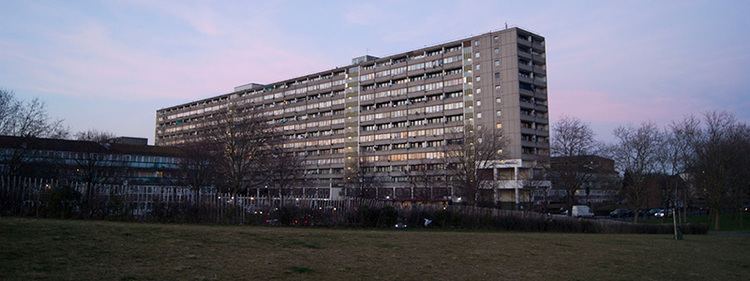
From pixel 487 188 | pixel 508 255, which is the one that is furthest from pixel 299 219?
pixel 487 188

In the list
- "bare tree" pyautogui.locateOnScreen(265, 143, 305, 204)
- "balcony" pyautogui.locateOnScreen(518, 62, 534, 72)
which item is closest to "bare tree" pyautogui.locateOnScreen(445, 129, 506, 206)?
"bare tree" pyautogui.locateOnScreen(265, 143, 305, 204)

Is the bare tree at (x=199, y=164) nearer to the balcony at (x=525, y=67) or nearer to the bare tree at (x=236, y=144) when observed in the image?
the bare tree at (x=236, y=144)

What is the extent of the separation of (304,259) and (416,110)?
11201 cm

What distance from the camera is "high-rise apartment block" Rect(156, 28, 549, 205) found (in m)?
107

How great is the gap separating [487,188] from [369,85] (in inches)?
2388

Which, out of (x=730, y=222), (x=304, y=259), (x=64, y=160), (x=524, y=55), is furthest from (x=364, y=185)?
(x=304, y=259)

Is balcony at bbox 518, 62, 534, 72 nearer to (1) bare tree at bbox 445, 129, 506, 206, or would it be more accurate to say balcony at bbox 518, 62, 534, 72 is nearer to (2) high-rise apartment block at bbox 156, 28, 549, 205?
(2) high-rise apartment block at bbox 156, 28, 549, 205

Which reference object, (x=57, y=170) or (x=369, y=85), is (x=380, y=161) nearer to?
(x=369, y=85)

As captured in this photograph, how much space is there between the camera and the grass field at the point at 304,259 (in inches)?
399

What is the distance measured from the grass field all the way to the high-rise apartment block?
210 feet

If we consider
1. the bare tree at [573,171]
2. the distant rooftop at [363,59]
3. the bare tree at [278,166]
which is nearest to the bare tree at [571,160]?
the bare tree at [573,171]

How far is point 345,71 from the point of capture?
138750mm

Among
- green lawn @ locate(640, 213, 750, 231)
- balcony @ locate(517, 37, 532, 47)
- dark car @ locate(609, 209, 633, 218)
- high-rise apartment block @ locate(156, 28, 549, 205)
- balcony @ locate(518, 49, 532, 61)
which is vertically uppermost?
balcony @ locate(517, 37, 532, 47)

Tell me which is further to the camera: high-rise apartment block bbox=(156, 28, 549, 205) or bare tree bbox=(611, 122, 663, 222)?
high-rise apartment block bbox=(156, 28, 549, 205)
